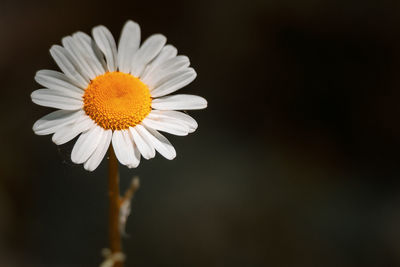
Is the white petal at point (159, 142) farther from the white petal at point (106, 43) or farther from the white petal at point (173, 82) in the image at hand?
the white petal at point (106, 43)

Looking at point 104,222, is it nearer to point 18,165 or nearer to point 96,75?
point 18,165

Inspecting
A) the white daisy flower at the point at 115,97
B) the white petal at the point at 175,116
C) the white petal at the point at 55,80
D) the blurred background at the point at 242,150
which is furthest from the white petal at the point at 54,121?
the blurred background at the point at 242,150

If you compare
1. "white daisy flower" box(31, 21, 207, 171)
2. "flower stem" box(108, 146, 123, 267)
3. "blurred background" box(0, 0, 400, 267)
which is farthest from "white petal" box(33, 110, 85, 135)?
"blurred background" box(0, 0, 400, 267)

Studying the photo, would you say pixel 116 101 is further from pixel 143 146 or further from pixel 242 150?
pixel 242 150

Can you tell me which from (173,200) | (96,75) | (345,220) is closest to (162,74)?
(96,75)

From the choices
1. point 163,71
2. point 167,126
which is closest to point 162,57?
point 163,71

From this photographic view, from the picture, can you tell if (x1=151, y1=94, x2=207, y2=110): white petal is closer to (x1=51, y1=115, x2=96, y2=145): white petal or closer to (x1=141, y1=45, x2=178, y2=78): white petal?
(x1=141, y1=45, x2=178, y2=78): white petal

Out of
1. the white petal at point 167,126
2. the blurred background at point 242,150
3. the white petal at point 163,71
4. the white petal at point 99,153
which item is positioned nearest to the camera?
the white petal at point 99,153

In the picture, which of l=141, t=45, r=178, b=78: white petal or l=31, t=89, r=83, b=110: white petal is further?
l=141, t=45, r=178, b=78: white petal
